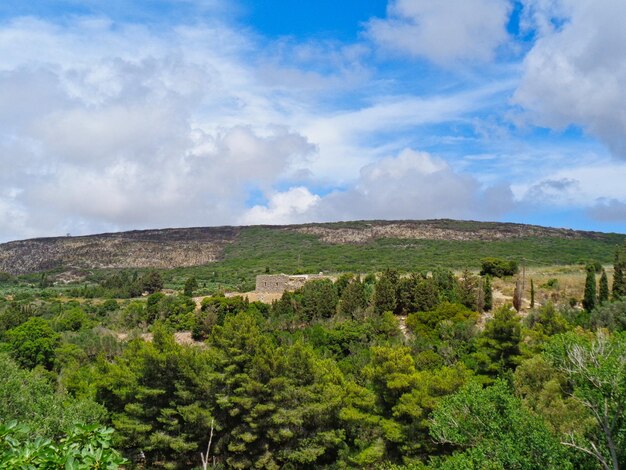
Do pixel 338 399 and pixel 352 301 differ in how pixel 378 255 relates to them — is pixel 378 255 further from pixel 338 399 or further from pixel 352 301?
pixel 338 399

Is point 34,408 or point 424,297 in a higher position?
point 424,297

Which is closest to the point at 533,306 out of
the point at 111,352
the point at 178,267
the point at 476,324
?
the point at 476,324

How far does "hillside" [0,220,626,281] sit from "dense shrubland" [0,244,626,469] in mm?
51712

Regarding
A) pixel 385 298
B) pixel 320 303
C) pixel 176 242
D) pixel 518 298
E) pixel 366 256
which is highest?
pixel 176 242

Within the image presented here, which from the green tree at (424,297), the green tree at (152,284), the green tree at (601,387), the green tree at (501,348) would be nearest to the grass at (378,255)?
the green tree at (152,284)

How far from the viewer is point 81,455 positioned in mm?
4969

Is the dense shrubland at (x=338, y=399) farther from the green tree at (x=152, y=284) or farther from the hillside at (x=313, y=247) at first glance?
the hillside at (x=313, y=247)

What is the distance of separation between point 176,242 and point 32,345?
82353 mm

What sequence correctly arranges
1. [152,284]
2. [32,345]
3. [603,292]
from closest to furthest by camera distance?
→ [32,345]
[603,292]
[152,284]

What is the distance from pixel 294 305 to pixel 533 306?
22977mm

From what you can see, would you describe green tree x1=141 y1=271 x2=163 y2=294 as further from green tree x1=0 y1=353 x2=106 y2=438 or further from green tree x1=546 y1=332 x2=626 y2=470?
green tree x1=546 y1=332 x2=626 y2=470

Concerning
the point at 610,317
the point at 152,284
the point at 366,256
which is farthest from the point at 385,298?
the point at 366,256

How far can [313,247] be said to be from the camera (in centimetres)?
11431

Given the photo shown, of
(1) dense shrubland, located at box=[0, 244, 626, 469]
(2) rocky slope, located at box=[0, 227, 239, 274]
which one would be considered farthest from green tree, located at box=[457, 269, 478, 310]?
(2) rocky slope, located at box=[0, 227, 239, 274]
